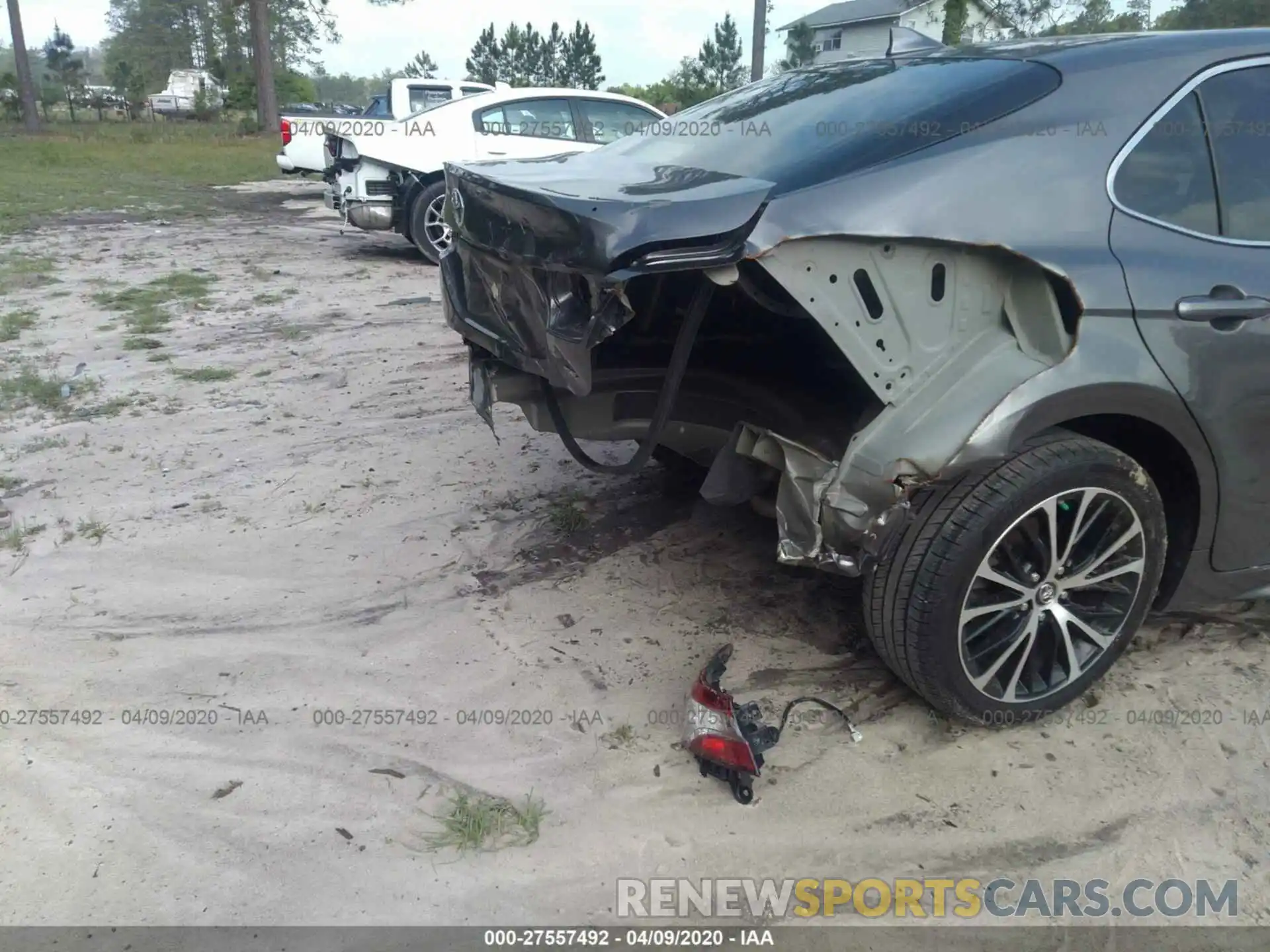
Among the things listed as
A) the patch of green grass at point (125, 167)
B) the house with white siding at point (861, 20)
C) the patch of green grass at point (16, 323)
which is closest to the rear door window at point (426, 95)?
the patch of green grass at point (125, 167)

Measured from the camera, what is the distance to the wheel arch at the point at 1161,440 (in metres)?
2.58

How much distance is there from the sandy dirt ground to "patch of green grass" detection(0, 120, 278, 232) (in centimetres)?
1010

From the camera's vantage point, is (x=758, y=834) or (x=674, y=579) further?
(x=674, y=579)

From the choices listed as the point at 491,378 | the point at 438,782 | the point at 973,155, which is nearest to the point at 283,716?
the point at 438,782

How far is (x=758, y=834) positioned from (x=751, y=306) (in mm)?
1725

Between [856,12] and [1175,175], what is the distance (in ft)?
161

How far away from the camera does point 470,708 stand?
3021 millimetres

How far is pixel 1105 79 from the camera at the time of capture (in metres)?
2.75

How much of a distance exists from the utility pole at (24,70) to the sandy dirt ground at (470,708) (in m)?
33.1

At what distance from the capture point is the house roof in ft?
136

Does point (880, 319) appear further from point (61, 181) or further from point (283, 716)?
point (61, 181)

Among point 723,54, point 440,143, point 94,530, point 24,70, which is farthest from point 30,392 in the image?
point 723,54

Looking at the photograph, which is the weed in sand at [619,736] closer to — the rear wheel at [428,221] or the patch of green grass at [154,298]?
the patch of green grass at [154,298]

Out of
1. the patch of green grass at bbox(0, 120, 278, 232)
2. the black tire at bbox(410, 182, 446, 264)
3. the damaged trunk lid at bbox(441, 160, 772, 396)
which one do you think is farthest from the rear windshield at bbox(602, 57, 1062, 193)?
the patch of green grass at bbox(0, 120, 278, 232)
